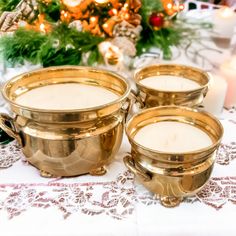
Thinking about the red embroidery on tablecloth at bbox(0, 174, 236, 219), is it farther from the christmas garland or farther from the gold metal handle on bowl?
the christmas garland

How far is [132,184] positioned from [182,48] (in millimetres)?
485

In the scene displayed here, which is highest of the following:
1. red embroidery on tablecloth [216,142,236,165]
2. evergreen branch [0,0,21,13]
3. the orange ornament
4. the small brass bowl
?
the orange ornament

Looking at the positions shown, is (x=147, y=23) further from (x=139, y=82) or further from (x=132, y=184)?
(x=132, y=184)

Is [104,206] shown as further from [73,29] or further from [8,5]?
[8,5]

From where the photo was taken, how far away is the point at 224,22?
3.06 feet

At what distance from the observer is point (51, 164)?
528 mm

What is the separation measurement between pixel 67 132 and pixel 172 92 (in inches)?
7.0

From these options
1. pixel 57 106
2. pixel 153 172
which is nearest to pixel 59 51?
pixel 57 106

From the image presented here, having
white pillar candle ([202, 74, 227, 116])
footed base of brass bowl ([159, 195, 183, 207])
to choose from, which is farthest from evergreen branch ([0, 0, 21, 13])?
footed base of brass bowl ([159, 195, 183, 207])

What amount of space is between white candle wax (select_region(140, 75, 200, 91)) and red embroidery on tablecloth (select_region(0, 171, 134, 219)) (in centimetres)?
17

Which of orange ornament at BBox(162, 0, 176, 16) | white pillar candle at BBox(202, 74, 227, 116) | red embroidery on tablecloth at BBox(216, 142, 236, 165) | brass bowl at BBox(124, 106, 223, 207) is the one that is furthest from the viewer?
orange ornament at BBox(162, 0, 176, 16)

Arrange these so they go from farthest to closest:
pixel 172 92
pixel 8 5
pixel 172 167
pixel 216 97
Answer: pixel 8 5, pixel 216 97, pixel 172 92, pixel 172 167

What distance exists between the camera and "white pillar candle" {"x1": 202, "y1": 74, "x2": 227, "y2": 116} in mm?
708

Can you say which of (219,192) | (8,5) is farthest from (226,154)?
(8,5)
